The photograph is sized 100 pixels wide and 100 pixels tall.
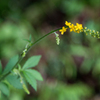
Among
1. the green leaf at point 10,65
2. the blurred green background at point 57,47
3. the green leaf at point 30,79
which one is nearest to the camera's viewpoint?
the green leaf at point 30,79

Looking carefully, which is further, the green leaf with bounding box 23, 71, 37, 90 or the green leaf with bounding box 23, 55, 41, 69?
the green leaf with bounding box 23, 55, 41, 69

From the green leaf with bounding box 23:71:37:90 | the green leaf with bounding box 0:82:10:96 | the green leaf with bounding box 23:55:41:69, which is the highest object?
the green leaf with bounding box 23:55:41:69

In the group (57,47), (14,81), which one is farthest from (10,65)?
(57,47)

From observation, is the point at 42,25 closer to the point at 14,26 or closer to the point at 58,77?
the point at 14,26

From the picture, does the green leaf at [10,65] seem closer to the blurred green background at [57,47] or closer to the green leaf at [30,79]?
the green leaf at [30,79]

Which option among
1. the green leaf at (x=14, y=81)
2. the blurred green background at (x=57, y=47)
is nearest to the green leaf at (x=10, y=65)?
the green leaf at (x=14, y=81)

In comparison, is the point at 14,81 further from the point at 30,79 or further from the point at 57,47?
the point at 57,47

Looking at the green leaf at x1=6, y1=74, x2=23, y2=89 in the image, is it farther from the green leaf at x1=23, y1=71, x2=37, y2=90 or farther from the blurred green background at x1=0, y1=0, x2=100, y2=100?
the blurred green background at x1=0, y1=0, x2=100, y2=100

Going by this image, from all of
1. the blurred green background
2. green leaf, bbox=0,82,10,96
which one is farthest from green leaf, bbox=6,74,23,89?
the blurred green background

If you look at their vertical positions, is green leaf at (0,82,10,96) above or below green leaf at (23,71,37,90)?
above
